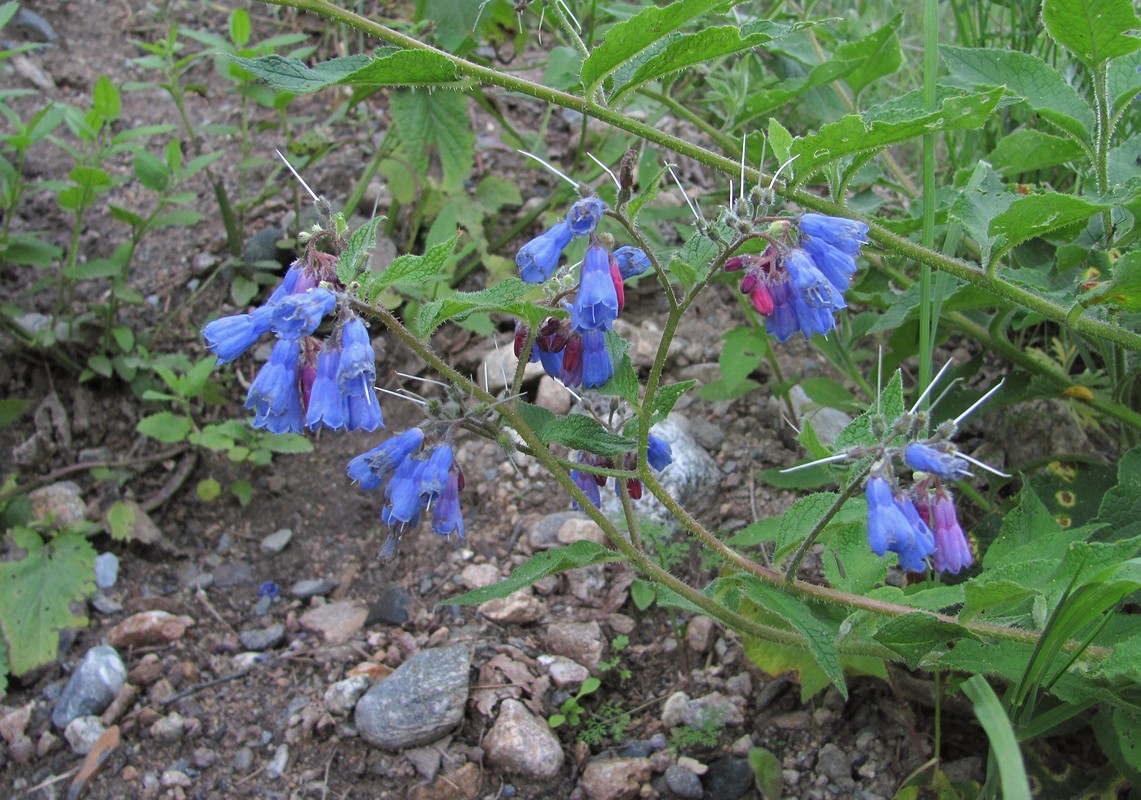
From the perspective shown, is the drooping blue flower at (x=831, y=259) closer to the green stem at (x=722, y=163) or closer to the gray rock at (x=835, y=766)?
the green stem at (x=722, y=163)

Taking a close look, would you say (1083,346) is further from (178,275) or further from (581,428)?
(178,275)

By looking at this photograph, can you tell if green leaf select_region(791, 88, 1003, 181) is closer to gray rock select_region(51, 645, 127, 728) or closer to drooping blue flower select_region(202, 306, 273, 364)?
drooping blue flower select_region(202, 306, 273, 364)

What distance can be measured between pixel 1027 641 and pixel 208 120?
444 centimetres

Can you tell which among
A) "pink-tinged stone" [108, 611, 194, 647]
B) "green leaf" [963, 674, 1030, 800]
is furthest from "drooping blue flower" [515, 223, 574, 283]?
"pink-tinged stone" [108, 611, 194, 647]

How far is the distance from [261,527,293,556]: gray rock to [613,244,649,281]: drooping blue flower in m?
2.00

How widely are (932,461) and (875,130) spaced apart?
64 cm

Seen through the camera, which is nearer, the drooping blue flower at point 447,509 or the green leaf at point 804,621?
the green leaf at point 804,621

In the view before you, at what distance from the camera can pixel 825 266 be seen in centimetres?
205

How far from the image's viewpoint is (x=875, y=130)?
6.48 ft

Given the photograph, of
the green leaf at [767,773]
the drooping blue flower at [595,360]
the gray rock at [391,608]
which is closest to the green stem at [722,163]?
the drooping blue flower at [595,360]

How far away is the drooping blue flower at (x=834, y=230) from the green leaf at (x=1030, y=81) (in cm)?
72

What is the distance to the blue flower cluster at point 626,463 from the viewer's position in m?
2.37

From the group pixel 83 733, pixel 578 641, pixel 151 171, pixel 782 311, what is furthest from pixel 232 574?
pixel 782 311

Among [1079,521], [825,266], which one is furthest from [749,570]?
[1079,521]
